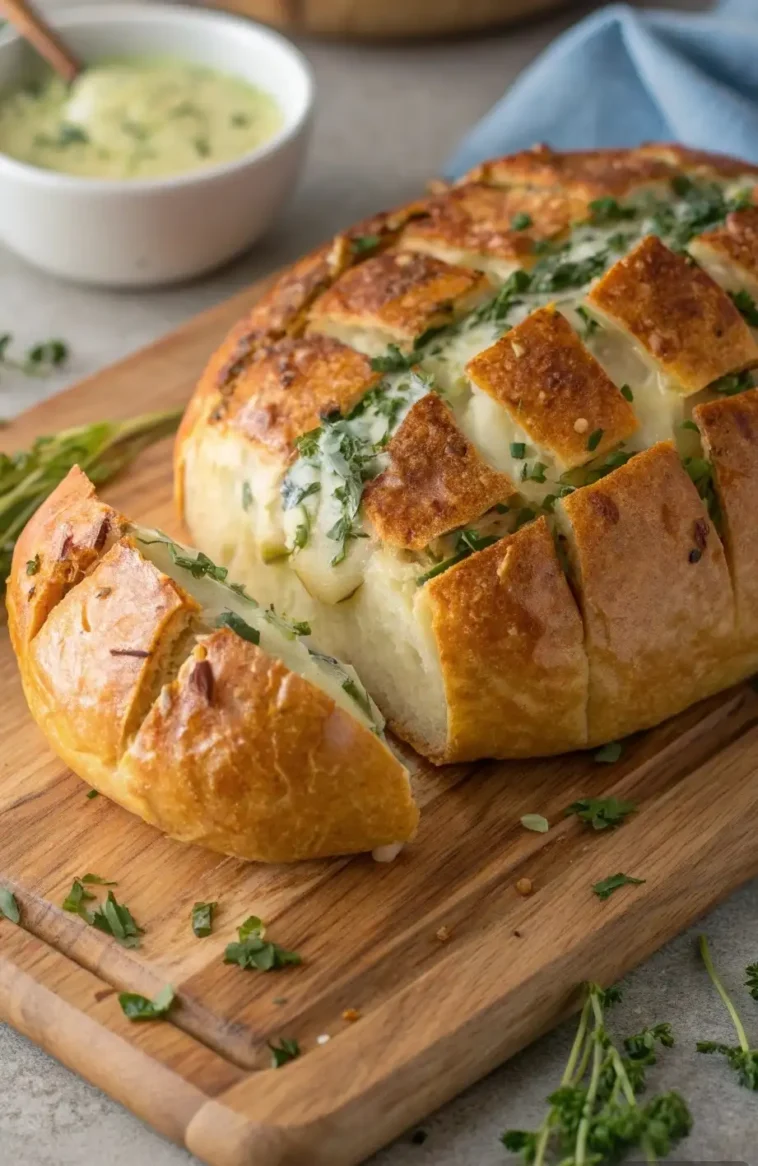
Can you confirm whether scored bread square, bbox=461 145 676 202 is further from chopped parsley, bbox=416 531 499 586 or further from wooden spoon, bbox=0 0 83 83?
wooden spoon, bbox=0 0 83 83

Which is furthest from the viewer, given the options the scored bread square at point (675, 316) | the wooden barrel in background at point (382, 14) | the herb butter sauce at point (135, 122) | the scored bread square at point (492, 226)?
the wooden barrel in background at point (382, 14)

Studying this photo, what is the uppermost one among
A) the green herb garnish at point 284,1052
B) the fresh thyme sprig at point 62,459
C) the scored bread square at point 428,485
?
the scored bread square at point 428,485

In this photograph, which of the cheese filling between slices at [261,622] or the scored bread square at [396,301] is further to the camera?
the scored bread square at [396,301]

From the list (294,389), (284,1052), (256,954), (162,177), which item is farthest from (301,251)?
(284,1052)

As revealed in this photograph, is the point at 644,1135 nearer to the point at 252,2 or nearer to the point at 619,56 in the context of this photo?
the point at 619,56

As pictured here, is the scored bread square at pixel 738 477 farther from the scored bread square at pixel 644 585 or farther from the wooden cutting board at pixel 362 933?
the wooden cutting board at pixel 362 933

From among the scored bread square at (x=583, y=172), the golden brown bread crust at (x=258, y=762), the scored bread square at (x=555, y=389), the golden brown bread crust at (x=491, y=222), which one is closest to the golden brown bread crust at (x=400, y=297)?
the golden brown bread crust at (x=491, y=222)

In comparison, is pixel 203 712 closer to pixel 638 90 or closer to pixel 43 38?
pixel 43 38
